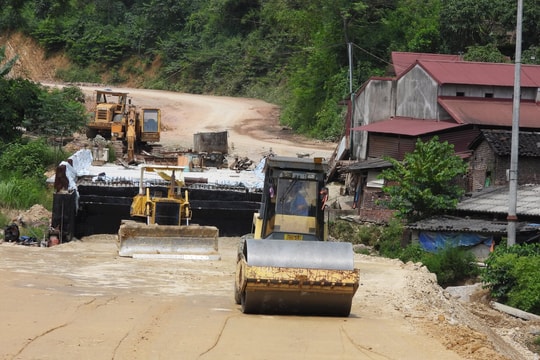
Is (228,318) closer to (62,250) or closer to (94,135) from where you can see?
(62,250)

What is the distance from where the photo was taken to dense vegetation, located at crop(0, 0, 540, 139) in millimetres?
54812

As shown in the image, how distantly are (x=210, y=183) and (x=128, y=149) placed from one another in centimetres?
871

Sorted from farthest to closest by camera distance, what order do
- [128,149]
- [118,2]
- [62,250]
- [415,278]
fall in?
[118,2] → [128,149] → [62,250] → [415,278]

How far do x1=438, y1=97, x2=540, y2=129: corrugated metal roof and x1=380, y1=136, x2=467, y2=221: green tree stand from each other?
5089 millimetres

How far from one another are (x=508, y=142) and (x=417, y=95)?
8.02 metres

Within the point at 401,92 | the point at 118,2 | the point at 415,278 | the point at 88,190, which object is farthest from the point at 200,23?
the point at 415,278

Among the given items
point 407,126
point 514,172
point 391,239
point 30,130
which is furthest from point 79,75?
point 514,172

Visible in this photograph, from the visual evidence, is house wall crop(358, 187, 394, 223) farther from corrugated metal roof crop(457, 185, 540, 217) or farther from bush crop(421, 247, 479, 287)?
bush crop(421, 247, 479, 287)

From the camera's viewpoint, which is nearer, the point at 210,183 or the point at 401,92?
the point at 210,183

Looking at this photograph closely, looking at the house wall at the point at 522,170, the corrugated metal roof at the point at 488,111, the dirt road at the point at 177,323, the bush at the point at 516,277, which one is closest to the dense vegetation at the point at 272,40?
the corrugated metal roof at the point at 488,111

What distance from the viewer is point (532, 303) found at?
82.1 feet

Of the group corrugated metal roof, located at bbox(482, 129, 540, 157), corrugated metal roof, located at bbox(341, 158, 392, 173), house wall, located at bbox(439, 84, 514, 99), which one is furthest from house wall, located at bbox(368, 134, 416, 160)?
corrugated metal roof, located at bbox(482, 129, 540, 157)

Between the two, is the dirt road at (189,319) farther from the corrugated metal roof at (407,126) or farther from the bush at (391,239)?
the corrugated metal roof at (407,126)

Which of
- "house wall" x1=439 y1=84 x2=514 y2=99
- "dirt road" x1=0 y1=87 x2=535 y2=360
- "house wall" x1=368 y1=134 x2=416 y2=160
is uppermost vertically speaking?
"house wall" x1=439 y1=84 x2=514 y2=99
